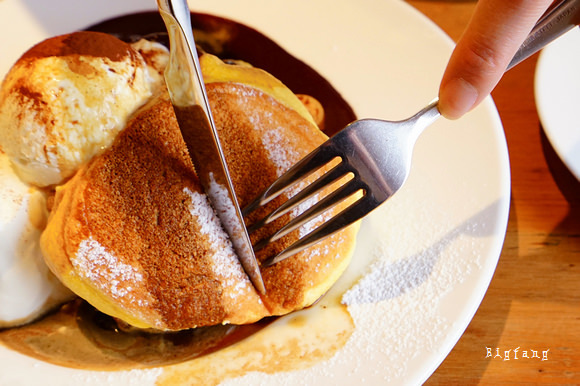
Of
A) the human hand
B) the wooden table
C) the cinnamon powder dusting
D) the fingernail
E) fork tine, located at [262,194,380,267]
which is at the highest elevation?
the cinnamon powder dusting

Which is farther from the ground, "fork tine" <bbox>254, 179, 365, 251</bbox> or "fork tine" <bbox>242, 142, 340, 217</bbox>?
"fork tine" <bbox>242, 142, 340, 217</bbox>

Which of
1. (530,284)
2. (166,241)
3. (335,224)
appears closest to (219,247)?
(166,241)

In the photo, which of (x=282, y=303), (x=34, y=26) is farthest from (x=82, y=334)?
(x=34, y=26)

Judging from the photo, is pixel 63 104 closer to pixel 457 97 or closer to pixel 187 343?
pixel 187 343

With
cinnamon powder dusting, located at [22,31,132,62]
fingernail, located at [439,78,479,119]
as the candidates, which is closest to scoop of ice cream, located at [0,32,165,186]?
cinnamon powder dusting, located at [22,31,132,62]

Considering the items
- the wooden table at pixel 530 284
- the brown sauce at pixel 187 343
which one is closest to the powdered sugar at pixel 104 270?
the brown sauce at pixel 187 343

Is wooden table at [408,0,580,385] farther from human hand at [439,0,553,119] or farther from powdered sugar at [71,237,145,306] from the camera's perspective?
powdered sugar at [71,237,145,306]
